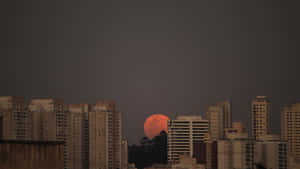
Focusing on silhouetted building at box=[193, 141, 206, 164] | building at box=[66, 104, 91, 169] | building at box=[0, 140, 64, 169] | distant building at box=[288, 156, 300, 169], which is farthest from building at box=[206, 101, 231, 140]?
building at box=[0, 140, 64, 169]

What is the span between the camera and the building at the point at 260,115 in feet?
59.1

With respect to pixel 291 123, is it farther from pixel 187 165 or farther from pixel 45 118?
pixel 45 118

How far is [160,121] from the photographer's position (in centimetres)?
→ 1769

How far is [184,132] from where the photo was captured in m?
19.7

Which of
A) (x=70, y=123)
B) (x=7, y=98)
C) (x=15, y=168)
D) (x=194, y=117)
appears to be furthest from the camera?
(x=194, y=117)

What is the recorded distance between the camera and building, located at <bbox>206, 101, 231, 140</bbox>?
1953 centimetres

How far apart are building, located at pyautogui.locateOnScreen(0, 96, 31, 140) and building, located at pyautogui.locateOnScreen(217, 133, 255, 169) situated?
6865 mm

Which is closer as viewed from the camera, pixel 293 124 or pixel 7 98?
pixel 7 98

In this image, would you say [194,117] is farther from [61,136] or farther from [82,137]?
[61,136]

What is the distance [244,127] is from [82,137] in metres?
6.51

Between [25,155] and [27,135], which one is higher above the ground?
[25,155]

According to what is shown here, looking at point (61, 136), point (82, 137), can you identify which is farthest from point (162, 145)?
point (61, 136)

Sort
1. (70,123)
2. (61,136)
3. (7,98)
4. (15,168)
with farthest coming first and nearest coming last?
(70,123), (61,136), (7,98), (15,168)

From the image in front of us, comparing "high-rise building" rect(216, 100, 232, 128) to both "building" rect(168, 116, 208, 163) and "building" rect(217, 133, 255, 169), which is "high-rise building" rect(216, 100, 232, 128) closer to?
"building" rect(168, 116, 208, 163)
